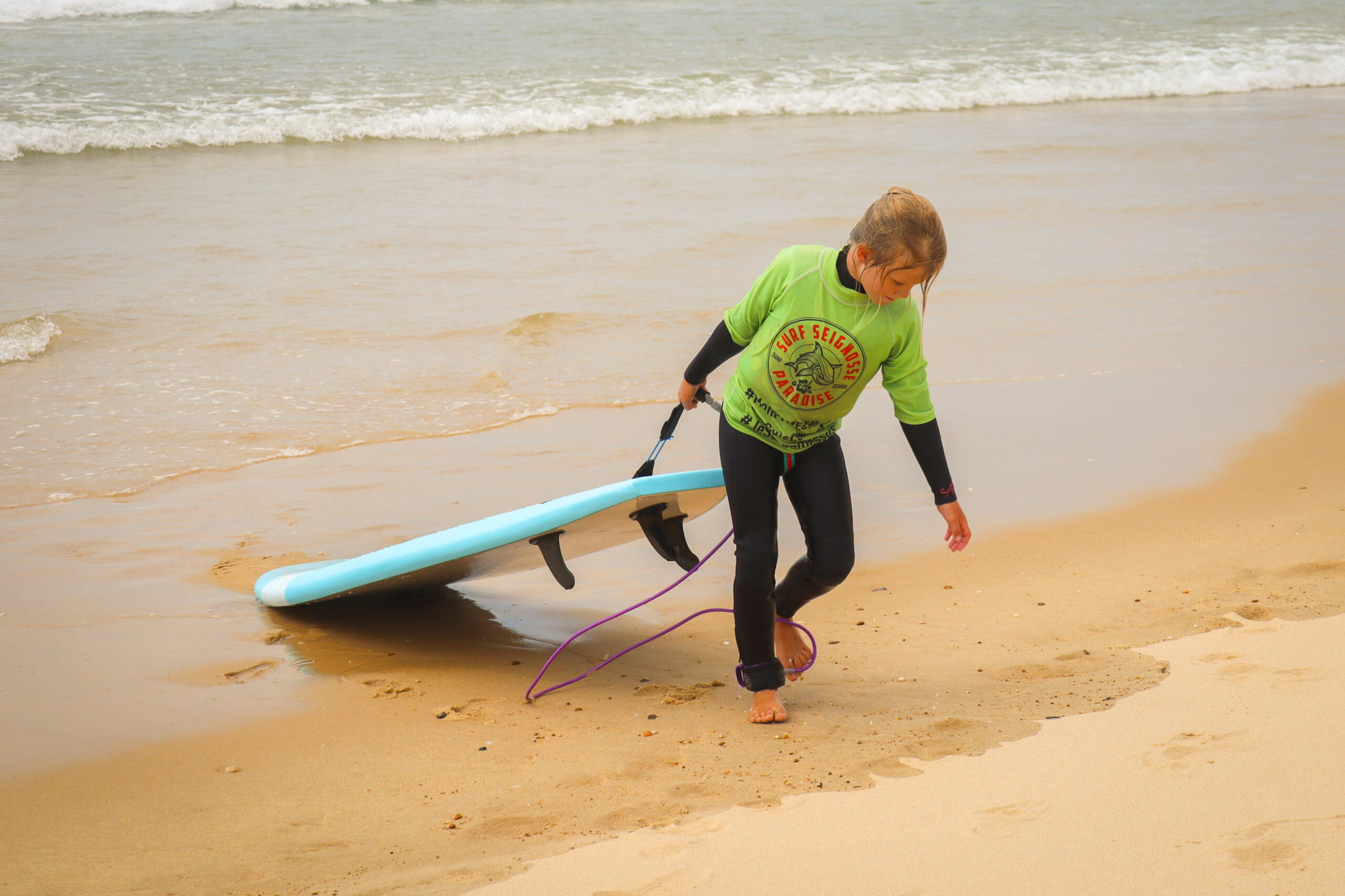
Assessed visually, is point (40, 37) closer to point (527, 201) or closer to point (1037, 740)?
point (527, 201)

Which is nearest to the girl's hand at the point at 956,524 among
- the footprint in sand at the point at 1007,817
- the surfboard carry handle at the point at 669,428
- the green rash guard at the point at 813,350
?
the green rash guard at the point at 813,350

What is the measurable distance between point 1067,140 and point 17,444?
12705mm

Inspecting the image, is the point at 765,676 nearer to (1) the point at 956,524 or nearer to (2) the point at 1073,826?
(1) the point at 956,524

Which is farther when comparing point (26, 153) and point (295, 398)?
point (26, 153)

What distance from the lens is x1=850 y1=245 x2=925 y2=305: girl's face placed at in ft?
8.87

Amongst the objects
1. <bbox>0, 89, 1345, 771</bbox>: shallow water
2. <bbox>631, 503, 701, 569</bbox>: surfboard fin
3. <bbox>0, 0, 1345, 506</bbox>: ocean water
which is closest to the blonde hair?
<bbox>631, 503, 701, 569</bbox>: surfboard fin

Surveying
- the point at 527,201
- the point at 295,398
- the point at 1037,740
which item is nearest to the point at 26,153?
the point at 527,201

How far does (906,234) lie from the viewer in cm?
Result: 265

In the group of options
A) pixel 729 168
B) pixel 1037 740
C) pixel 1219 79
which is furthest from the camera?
pixel 1219 79

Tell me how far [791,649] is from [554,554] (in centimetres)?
80

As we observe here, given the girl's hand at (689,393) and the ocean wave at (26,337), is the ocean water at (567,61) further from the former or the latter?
the girl's hand at (689,393)

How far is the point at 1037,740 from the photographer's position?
2.64 meters

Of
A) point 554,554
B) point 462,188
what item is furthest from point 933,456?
point 462,188

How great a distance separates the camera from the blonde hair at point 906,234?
2648 millimetres
